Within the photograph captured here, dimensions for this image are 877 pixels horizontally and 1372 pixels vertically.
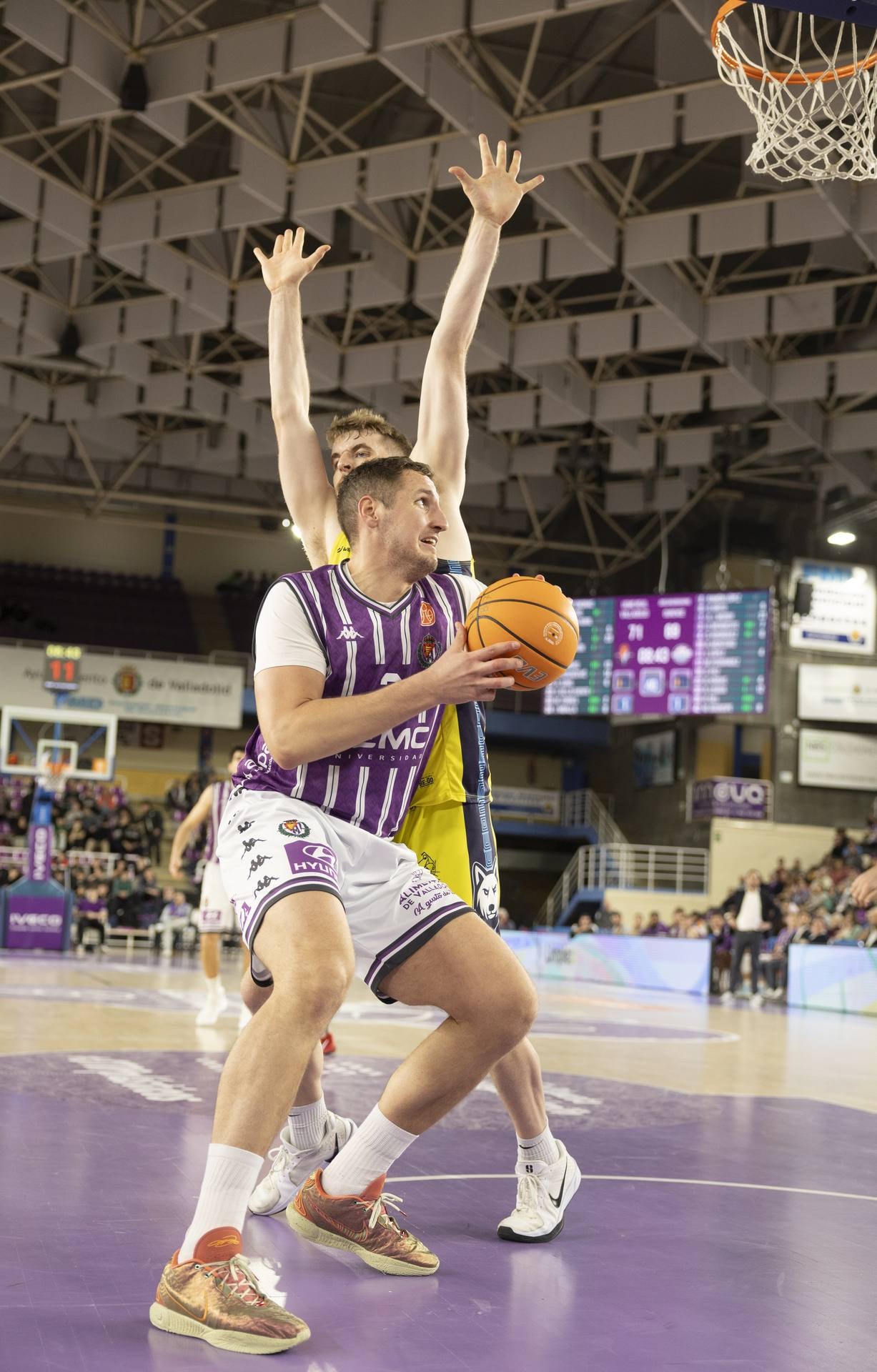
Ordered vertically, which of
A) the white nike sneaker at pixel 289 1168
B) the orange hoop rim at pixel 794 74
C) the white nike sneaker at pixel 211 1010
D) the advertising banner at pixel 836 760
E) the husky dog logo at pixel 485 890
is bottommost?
the white nike sneaker at pixel 211 1010

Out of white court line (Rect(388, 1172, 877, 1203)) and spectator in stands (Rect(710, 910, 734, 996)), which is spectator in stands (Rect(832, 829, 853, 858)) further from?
white court line (Rect(388, 1172, 877, 1203))

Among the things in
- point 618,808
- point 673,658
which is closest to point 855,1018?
point 673,658

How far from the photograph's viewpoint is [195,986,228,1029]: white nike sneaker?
30.8ft

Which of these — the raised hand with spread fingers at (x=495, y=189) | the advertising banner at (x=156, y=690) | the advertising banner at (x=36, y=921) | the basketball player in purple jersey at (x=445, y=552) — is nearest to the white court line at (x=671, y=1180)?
the basketball player in purple jersey at (x=445, y=552)

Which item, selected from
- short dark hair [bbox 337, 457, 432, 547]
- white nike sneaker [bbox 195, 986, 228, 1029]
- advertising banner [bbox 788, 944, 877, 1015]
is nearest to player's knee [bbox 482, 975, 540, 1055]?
short dark hair [bbox 337, 457, 432, 547]

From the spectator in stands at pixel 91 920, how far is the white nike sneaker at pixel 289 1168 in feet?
61.9

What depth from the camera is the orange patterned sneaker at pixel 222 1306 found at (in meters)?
2.57

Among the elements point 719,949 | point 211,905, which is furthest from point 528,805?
point 211,905

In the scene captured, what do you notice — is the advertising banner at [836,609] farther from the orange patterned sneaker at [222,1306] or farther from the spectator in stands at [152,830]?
the orange patterned sneaker at [222,1306]

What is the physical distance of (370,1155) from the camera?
3.34 meters

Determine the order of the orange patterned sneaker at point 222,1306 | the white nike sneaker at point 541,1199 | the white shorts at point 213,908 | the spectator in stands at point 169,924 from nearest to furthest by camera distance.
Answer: the orange patterned sneaker at point 222,1306, the white nike sneaker at point 541,1199, the white shorts at point 213,908, the spectator in stands at point 169,924

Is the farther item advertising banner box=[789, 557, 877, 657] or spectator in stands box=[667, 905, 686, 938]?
advertising banner box=[789, 557, 877, 657]

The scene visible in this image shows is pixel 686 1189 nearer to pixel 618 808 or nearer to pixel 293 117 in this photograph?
pixel 293 117

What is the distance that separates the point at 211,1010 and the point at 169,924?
14.4 metres
